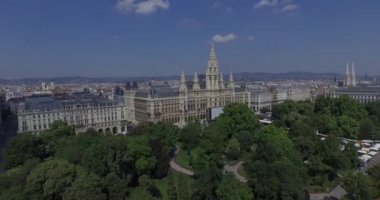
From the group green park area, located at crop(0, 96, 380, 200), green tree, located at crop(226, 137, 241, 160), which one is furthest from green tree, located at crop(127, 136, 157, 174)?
green tree, located at crop(226, 137, 241, 160)

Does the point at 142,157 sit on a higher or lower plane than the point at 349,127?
lower

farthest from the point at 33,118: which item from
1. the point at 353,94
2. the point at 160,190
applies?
the point at 353,94

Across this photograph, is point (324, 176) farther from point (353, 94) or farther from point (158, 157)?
point (353, 94)

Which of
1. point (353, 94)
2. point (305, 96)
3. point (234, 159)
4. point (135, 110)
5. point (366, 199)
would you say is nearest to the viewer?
point (366, 199)

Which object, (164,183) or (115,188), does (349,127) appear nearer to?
(164,183)

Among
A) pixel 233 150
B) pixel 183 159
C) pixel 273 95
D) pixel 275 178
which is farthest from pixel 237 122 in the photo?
pixel 273 95

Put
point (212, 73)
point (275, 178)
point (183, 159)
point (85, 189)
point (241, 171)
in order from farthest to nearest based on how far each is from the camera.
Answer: point (212, 73) → point (183, 159) → point (241, 171) → point (275, 178) → point (85, 189)
